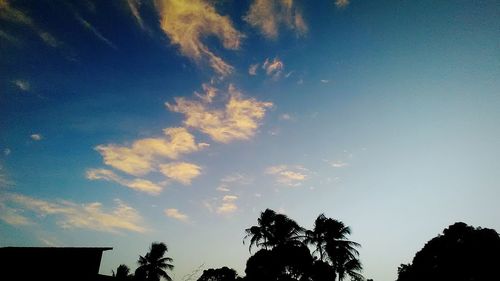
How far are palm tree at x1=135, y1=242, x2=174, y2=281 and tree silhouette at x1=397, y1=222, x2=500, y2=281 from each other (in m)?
34.3

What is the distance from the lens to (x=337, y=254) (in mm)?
37188

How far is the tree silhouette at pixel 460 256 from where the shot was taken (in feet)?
108

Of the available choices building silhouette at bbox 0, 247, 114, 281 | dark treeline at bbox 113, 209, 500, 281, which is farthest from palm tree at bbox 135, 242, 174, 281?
building silhouette at bbox 0, 247, 114, 281

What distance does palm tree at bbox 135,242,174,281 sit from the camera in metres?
45.4

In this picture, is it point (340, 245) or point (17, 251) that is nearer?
point (17, 251)

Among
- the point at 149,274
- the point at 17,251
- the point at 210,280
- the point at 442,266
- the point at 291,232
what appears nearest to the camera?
the point at 17,251

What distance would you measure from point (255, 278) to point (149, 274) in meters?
18.9

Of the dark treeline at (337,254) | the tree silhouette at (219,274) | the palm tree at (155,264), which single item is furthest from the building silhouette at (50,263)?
the tree silhouette at (219,274)

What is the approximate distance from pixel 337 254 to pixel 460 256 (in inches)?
527

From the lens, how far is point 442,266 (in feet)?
117

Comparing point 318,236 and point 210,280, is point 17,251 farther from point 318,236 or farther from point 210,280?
point 210,280

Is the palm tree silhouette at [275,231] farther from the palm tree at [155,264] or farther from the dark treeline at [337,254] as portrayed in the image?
the palm tree at [155,264]

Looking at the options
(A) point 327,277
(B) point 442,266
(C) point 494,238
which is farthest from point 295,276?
(C) point 494,238

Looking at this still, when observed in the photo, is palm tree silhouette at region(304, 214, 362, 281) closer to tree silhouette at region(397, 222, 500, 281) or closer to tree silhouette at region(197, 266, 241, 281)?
tree silhouette at region(397, 222, 500, 281)
